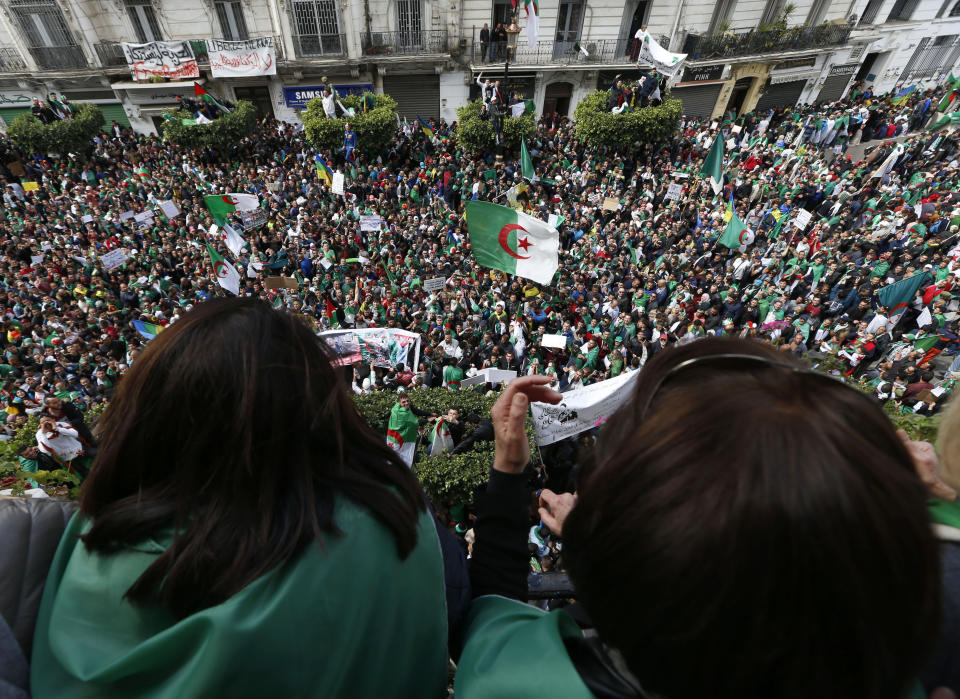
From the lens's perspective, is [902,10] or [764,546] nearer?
[764,546]

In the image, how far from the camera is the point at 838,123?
1795 centimetres

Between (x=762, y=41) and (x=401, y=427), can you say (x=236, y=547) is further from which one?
(x=762, y=41)

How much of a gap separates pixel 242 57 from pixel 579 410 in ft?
80.0

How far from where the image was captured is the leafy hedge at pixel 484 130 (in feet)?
56.0

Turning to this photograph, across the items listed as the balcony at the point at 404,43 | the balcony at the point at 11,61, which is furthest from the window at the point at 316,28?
the balcony at the point at 11,61

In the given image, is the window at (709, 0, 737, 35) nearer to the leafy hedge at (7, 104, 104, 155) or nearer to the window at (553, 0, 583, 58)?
the window at (553, 0, 583, 58)

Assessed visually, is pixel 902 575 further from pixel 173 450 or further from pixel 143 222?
pixel 143 222

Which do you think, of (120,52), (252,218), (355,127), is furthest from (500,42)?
(120,52)

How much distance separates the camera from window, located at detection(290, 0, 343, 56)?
21.3 metres

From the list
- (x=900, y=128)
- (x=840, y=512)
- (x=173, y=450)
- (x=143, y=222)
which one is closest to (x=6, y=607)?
(x=173, y=450)

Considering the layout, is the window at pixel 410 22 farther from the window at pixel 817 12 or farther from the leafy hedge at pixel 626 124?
the window at pixel 817 12

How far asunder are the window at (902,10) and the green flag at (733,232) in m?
24.3

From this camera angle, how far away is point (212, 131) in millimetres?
18516

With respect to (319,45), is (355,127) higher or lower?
lower
